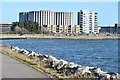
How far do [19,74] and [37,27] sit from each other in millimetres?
155691

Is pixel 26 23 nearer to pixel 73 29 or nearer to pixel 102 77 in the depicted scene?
pixel 73 29

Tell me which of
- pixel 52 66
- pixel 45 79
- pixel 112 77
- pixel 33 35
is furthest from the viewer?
pixel 33 35

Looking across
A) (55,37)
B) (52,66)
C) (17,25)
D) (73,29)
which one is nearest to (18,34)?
(17,25)

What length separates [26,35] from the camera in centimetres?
16100

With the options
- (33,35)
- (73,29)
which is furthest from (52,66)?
(73,29)

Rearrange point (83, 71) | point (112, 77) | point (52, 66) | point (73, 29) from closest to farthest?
point (112, 77), point (83, 71), point (52, 66), point (73, 29)

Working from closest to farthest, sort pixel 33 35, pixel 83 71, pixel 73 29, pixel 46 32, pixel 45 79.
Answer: pixel 45 79 < pixel 83 71 < pixel 33 35 < pixel 46 32 < pixel 73 29

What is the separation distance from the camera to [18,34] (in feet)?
548

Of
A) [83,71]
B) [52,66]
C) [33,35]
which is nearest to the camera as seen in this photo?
[83,71]

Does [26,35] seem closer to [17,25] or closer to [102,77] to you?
[17,25]

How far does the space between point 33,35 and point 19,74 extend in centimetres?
14754

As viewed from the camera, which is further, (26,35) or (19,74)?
(26,35)

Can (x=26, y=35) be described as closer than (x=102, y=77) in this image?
No

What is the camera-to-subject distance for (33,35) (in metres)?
160
